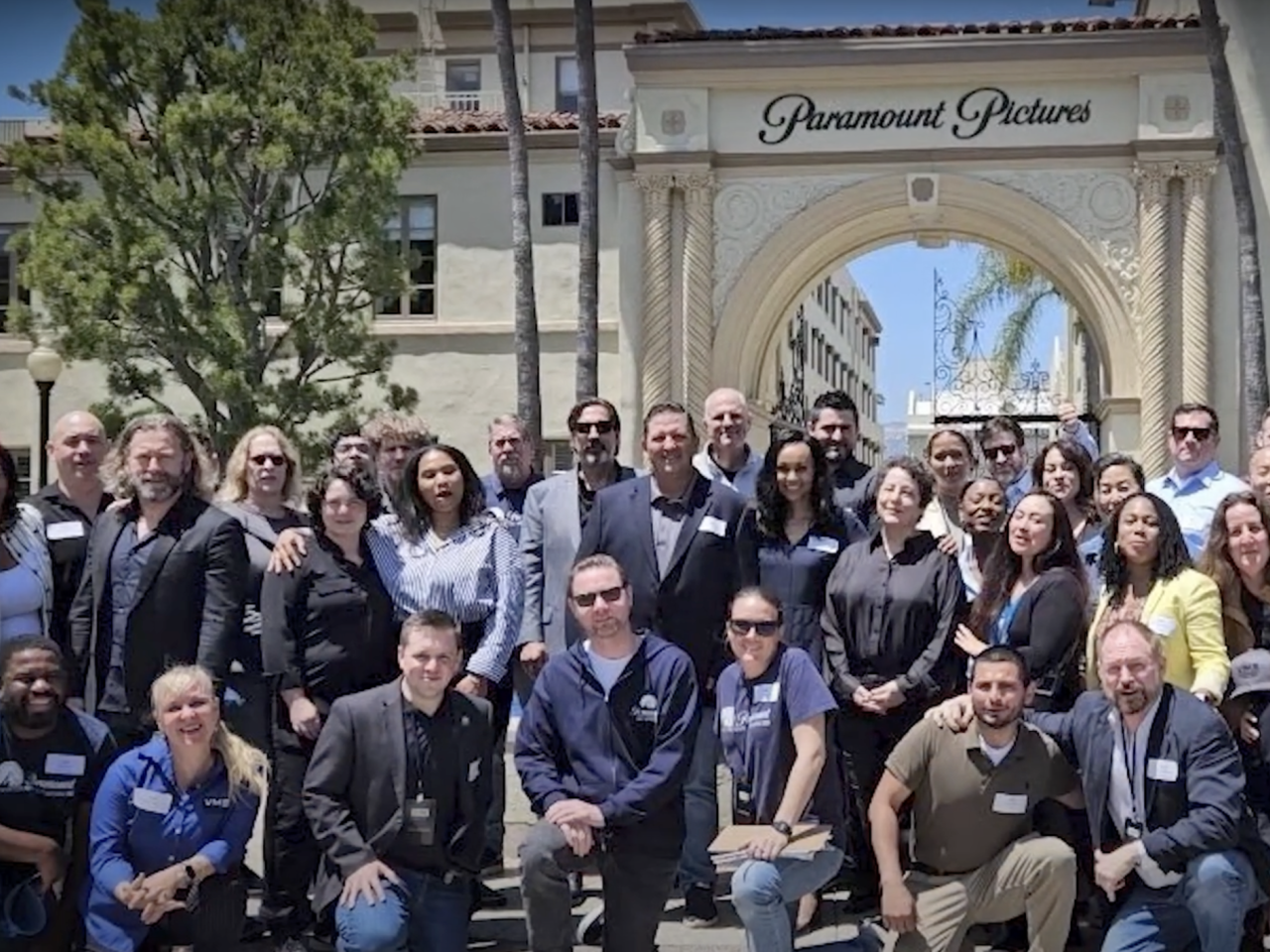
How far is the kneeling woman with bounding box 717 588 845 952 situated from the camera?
5.61 m

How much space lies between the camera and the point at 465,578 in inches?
256

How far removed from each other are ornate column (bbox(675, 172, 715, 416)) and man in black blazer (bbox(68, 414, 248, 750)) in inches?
507

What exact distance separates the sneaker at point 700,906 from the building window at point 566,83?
25.2 metres

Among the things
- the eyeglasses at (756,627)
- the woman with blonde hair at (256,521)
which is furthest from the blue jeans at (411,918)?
the eyeglasses at (756,627)

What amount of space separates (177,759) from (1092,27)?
1608 centimetres

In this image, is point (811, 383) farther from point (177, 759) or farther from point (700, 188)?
point (177, 759)

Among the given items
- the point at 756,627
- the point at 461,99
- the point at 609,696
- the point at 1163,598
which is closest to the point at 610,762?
the point at 609,696

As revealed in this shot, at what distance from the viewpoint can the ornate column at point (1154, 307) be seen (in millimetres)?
18281

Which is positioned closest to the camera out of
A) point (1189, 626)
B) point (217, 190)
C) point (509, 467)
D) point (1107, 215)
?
point (1189, 626)

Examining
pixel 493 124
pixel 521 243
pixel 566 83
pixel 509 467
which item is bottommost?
pixel 509 467

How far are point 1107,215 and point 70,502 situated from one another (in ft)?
48.1

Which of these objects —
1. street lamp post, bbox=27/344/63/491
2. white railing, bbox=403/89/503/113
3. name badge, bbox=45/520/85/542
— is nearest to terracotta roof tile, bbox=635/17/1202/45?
street lamp post, bbox=27/344/63/491

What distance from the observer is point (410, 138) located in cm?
1900

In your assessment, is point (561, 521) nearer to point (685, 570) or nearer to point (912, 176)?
point (685, 570)
